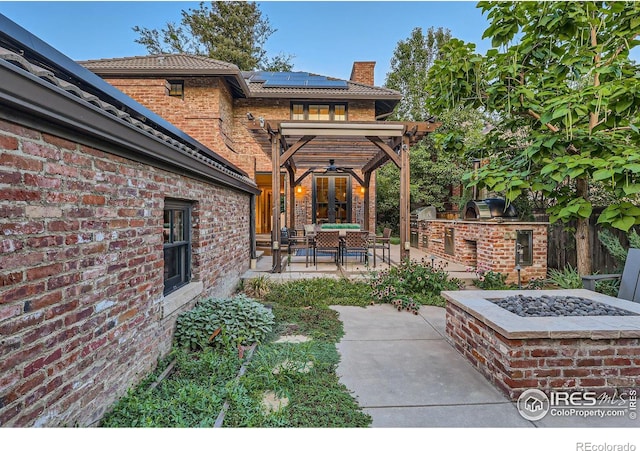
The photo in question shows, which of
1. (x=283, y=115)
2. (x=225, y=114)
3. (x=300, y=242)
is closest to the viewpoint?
(x=300, y=242)

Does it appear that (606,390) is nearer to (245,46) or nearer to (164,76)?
(164,76)

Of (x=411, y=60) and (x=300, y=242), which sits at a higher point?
(x=411, y=60)

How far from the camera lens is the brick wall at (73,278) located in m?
1.43

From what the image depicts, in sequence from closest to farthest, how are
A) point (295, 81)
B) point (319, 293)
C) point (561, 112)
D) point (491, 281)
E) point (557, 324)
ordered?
point (557, 324), point (561, 112), point (319, 293), point (491, 281), point (295, 81)

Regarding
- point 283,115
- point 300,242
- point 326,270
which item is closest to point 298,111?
point 283,115

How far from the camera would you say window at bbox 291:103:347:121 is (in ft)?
39.4

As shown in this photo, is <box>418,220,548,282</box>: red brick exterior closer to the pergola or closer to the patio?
the patio

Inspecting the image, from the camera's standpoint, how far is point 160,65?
10469mm

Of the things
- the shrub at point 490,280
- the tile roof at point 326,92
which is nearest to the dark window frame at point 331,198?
the tile roof at point 326,92

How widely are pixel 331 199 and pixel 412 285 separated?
7.49 metres

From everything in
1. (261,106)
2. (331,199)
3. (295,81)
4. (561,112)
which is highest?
(295,81)

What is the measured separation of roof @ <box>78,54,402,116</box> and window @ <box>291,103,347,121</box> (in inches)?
16.0

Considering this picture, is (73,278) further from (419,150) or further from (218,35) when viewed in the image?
(218,35)

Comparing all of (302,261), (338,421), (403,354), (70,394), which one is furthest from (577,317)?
(302,261)
